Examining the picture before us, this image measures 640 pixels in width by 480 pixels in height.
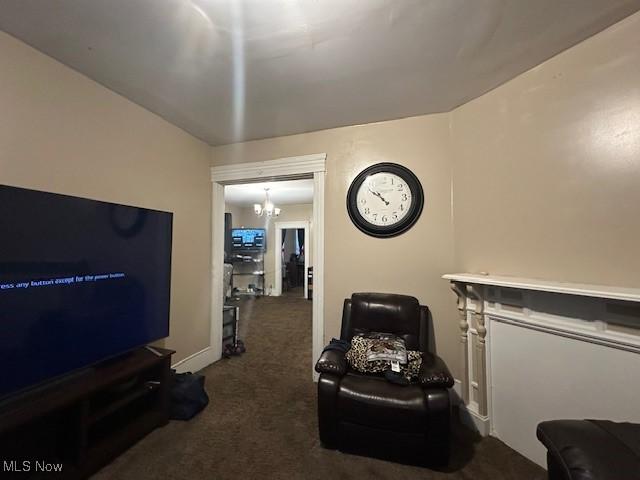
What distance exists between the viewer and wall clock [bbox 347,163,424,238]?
7.23 ft

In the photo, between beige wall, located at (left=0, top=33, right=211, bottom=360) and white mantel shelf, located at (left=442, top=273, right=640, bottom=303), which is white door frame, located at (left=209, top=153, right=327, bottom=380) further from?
white mantel shelf, located at (left=442, top=273, right=640, bottom=303)

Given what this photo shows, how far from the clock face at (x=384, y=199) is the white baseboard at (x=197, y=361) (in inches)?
86.6

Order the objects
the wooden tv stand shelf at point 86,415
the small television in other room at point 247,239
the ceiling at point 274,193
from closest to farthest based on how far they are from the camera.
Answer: the wooden tv stand shelf at point 86,415
the ceiling at point 274,193
the small television in other room at point 247,239

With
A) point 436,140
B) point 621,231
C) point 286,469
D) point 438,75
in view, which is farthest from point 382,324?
point 438,75

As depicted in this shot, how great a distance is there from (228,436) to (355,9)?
261 cm

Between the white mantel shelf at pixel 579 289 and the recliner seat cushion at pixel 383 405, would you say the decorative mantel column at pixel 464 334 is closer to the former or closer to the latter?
the white mantel shelf at pixel 579 289

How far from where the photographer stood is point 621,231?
1263 mm

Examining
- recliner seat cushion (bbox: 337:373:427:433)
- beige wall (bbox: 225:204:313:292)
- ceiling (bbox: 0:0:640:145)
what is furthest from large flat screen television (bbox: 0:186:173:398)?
beige wall (bbox: 225:204:313:292)

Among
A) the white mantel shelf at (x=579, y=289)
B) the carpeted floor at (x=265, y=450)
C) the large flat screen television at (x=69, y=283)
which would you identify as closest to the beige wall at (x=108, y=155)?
the large flat screen television at (x=69, y=283)

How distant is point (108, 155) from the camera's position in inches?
72.6

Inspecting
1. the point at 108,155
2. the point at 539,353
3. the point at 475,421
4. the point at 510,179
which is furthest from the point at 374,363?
the point at 108,155

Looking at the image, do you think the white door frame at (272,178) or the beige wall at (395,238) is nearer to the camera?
the beige wall at (395,238)

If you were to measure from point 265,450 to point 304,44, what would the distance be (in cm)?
245

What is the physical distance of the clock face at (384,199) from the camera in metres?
2.24
